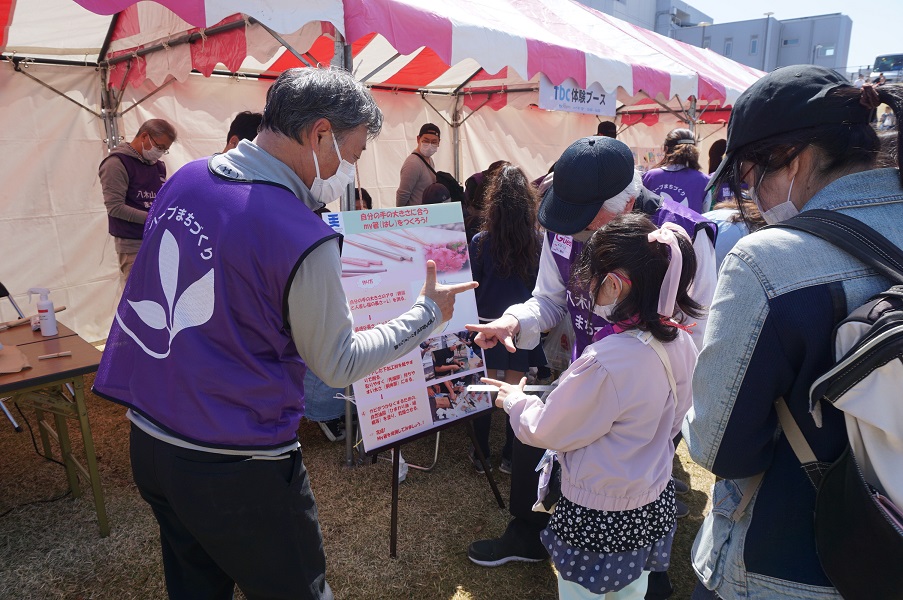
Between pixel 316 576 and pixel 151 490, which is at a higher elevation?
pixel 151 490

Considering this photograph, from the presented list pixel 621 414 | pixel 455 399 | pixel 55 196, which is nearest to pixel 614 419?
pixel 621 414

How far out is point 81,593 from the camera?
7.25 ft

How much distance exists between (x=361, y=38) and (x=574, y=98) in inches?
72.6

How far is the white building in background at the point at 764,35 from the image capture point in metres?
27.4

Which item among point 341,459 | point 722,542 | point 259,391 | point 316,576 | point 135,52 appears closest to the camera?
point 722,542

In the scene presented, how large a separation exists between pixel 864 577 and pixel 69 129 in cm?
599

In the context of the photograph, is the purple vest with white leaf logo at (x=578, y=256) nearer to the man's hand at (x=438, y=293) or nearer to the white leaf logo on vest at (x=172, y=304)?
the man's hand at (x=438, y=293)

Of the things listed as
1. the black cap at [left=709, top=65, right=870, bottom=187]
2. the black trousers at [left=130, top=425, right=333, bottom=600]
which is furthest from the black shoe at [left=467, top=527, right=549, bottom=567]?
the black cap at [left=709, top=65, right=870, bottom=187]

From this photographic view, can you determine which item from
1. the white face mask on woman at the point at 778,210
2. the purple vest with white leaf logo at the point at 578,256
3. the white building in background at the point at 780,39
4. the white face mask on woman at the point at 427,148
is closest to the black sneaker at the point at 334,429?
the purple vest with white leaf logo at the point at 578,256

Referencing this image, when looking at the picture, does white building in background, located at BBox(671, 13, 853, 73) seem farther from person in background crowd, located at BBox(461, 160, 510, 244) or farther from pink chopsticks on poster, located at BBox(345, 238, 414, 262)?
pink chopsticks on poster, located at BBox(345, 238, 414, 262)

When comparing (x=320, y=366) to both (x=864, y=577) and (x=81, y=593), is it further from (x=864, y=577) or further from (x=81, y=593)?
(x=81, y=593)

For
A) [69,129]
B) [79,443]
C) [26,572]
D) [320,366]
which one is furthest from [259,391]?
[69,129]

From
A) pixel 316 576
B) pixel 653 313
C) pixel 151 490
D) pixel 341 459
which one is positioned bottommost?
pixel 341 459

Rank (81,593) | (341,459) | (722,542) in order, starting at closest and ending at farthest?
(722,542) → (81,593) → (341,459)
